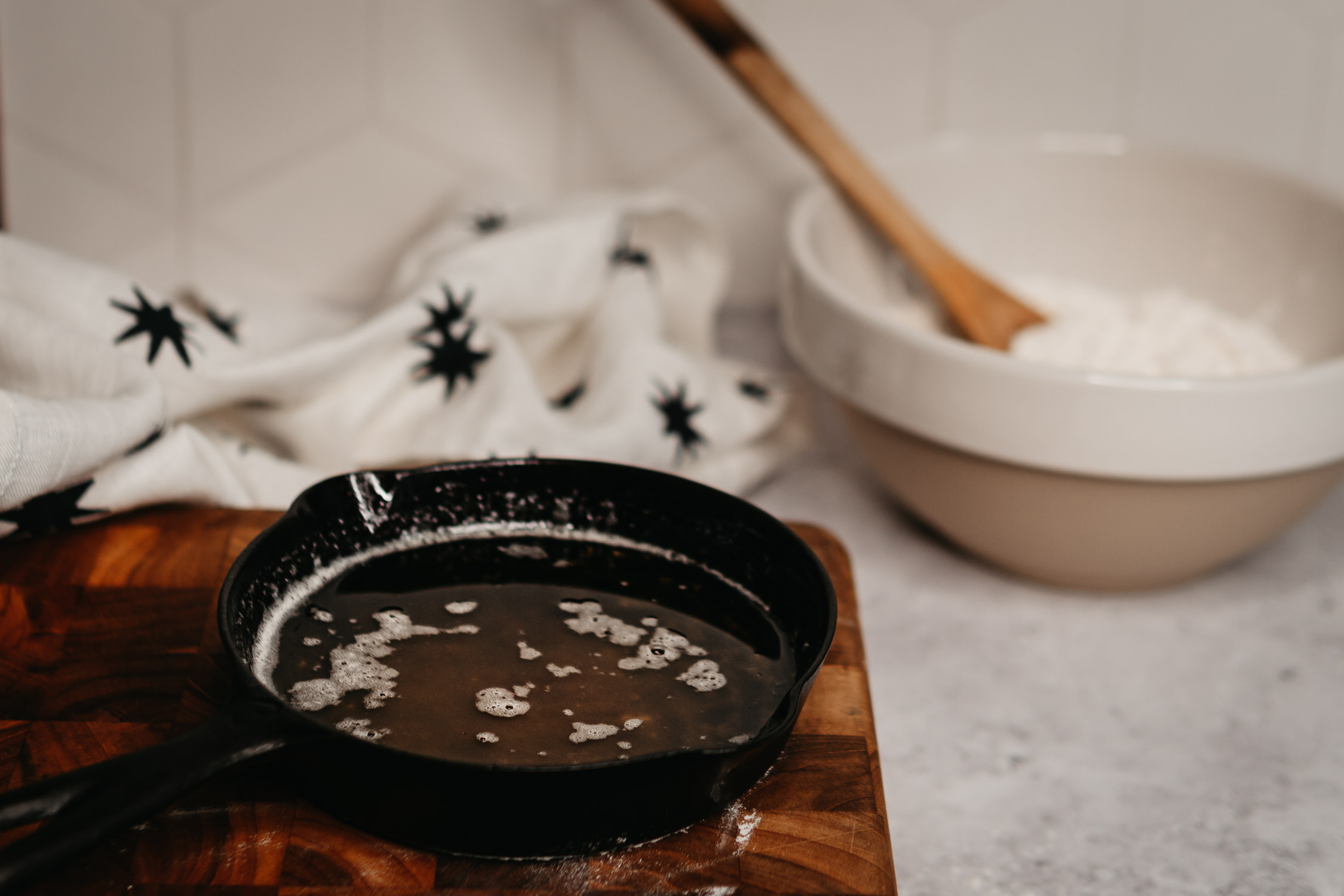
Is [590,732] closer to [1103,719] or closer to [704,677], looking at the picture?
[704,677]

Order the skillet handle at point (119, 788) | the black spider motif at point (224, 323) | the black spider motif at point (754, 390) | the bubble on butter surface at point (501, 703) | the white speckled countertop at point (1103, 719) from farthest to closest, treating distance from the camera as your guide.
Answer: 1. the black spider motif at point (754, 390)
2. the black spider motif at point (224, 323)
3. the white speckled countertop at point (1103, 719)
4. the bubble on butter surface at point (501, 703)
5. the skillet handle at point (119, 788)

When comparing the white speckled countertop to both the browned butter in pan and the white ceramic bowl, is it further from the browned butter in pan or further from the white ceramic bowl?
the browned butter in pan

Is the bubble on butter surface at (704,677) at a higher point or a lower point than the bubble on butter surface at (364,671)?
lower

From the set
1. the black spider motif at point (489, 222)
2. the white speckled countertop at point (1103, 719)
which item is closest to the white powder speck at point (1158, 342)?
the white speckled countertop at point (1103, 719)

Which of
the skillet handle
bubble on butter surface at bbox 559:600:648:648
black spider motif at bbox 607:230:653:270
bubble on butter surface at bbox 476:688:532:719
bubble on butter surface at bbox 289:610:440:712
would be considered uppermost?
the skillet handle

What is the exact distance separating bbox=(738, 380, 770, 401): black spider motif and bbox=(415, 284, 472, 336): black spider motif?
19cm

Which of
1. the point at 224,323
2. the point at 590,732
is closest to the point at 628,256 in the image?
the point at 224,323

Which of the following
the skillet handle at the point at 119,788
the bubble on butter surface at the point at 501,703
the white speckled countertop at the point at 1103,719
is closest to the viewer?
the skillet handle at the point at 119,788

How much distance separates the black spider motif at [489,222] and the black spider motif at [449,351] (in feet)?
0.46

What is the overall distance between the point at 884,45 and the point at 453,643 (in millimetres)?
629

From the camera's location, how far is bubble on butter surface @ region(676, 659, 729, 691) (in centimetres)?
36

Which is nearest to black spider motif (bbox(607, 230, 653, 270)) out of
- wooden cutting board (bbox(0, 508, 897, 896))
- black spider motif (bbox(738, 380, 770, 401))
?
black spider motif (bbox(738, 380, 770, 401))

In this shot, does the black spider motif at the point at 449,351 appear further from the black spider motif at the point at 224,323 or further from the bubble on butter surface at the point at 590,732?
the bubble on butter surface at the point at 590,732

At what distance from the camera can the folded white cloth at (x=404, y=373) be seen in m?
0.47
